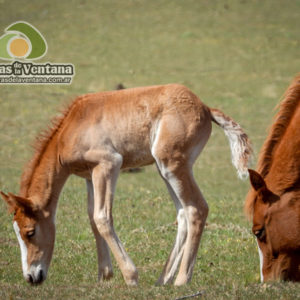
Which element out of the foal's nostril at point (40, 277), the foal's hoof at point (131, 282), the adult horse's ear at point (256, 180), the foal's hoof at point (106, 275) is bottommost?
the foal's hoof at point (131, 282)

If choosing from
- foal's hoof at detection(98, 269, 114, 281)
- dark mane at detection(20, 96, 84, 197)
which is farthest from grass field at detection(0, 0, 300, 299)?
dark mane at detection(20, 96, 84, 197)

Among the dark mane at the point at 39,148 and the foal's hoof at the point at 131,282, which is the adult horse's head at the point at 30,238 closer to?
the dark mane at the point at 39,148

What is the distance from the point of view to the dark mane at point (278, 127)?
579 centimetres

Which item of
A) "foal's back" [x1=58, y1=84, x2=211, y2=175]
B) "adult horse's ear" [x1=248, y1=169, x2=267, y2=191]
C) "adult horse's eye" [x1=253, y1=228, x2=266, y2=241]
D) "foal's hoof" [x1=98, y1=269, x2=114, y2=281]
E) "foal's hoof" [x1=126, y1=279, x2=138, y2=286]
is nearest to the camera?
"adult horse's ear" [x1=248, y1=169, x2=267, y2=191]

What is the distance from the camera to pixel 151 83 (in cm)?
2581

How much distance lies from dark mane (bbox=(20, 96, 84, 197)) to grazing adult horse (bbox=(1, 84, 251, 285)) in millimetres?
11

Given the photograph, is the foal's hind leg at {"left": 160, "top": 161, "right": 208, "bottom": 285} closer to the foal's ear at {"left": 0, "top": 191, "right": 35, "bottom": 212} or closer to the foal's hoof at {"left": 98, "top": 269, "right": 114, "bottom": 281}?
the foal's hoof at {"left": 98, "top": 269, "right": 114, "bottom": 281}

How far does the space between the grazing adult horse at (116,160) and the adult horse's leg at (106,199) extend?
1 cm

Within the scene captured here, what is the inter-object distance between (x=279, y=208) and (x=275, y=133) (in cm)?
69

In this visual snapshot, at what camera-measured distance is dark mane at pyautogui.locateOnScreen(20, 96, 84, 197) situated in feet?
23.5

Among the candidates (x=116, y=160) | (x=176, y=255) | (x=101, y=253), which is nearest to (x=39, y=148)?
(x=116, y=160)

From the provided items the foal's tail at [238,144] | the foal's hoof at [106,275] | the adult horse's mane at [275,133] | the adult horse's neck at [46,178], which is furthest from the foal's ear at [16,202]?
the adult horse's mane at [275,133]

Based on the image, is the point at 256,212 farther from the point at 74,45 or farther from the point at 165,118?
the point at 74,45

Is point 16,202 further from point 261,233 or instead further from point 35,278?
point 261,233
